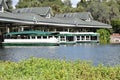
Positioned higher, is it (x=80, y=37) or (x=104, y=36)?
(x=80, y=37)

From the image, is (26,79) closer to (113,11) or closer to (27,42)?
(27,42)

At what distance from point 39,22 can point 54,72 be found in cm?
5046

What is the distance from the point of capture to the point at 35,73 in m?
10.3

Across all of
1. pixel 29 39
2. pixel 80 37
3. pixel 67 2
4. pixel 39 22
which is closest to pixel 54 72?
pixel 29 39

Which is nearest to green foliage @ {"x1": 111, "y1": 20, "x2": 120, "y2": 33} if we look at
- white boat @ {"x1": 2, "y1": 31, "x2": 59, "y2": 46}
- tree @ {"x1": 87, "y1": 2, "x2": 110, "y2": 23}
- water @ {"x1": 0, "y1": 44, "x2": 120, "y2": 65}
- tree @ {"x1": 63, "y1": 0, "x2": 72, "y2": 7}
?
tree @ {"x1": 87, "y1": 2, "x2": 110, "y2": 23}

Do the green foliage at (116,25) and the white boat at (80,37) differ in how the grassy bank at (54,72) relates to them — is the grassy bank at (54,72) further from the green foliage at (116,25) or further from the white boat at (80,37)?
the green foliage at (116,25)

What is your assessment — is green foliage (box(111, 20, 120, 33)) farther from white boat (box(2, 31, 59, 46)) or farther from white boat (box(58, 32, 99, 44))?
white boat (box(2, 31, 59, 46))

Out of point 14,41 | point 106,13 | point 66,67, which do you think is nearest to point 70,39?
point 14,41

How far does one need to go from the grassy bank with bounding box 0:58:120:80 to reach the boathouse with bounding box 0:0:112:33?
38968mm

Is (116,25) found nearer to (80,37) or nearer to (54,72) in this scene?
(80,37)

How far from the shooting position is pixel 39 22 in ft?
198

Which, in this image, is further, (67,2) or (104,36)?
(67,2)

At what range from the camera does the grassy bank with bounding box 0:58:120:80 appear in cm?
974

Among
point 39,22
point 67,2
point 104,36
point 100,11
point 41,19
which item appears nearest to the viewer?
point 39,22
